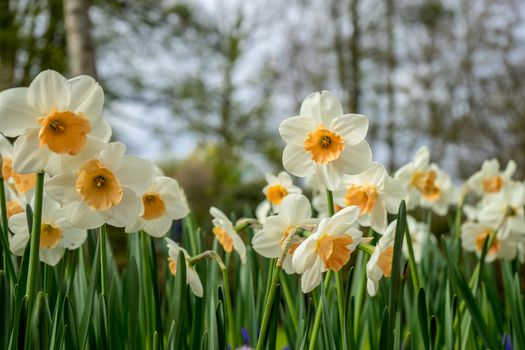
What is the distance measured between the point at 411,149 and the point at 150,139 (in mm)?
6829

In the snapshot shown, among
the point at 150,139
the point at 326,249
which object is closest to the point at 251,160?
the point at 150,139

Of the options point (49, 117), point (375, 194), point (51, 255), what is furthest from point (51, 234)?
point (375, 194)

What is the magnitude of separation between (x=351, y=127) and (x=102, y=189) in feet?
1.58

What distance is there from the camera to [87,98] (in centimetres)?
98

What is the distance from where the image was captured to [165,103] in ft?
39.8


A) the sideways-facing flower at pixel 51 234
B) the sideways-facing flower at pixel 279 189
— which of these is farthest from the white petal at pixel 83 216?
the sideways-facing flower at pixel 279 189

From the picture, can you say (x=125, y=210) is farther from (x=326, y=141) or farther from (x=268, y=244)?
(x=326, y=141)

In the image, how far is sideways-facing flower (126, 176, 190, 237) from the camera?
1.24 metres

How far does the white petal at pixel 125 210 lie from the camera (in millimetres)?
1016

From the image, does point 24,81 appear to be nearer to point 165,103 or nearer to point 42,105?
point 165,103

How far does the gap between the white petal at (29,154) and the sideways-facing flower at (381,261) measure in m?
0.59

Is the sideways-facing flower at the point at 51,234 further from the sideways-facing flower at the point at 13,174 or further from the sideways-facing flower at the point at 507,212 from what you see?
the sideways-facing flower at the point at 507,212

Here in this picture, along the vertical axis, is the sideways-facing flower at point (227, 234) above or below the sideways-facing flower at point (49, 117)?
below

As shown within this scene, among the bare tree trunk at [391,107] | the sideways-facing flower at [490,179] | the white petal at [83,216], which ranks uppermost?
the bare tree trunk at [391,107]
